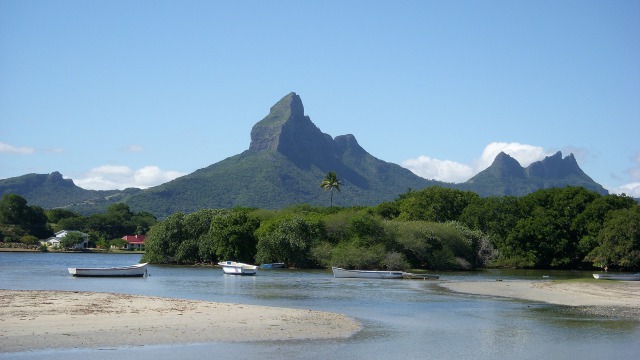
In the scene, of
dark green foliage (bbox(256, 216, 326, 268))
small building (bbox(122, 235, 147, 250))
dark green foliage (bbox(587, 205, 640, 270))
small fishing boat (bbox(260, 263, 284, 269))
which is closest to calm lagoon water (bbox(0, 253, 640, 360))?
small fishing boat (bbox(260, 263, 284, 269))

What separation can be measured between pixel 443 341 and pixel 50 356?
607 inches

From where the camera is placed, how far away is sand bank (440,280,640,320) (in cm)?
4372

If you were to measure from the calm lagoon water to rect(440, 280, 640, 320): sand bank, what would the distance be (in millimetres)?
2575

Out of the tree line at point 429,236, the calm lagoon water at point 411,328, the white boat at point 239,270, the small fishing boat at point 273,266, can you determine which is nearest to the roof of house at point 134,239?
the tree line at point 429,236

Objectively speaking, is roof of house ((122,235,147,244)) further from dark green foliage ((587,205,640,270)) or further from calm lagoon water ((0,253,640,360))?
calm lagoon water ((0,253,640,360))

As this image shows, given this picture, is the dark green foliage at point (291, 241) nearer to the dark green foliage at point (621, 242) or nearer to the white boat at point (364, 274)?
the white boat at point (364, 274)

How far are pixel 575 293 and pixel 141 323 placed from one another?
120 feet

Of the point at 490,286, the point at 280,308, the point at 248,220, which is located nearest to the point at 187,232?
the point at 248,220

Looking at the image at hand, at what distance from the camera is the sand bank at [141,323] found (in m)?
26.1

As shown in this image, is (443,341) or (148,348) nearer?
(148,348)

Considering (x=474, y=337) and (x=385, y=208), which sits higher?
(x=385, y=208)

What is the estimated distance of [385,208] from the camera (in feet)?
389

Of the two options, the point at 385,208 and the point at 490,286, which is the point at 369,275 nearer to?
the point at 490,286

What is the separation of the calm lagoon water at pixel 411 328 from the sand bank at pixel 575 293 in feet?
8.45
